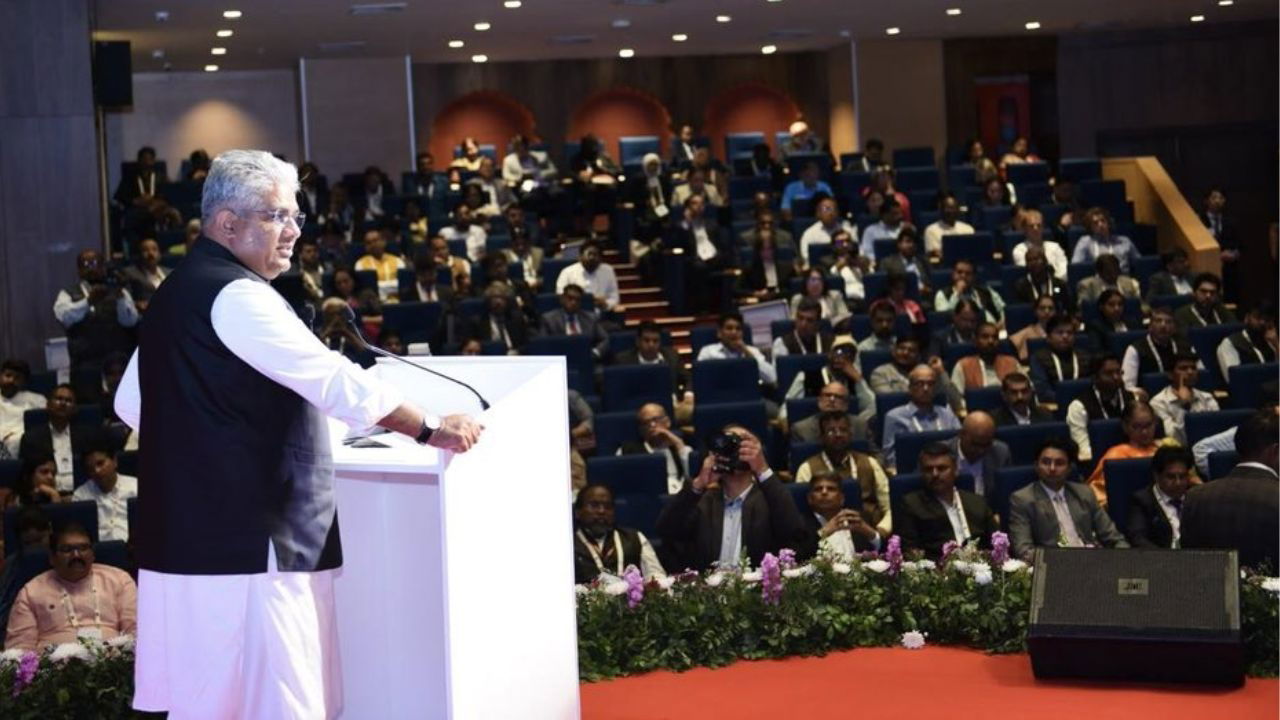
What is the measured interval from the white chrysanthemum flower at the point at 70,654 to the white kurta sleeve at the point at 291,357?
1.72 meters

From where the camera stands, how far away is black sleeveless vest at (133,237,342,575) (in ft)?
10.3

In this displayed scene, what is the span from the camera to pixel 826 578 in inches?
196

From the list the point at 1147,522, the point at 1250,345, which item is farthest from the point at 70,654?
the point at 1250,345

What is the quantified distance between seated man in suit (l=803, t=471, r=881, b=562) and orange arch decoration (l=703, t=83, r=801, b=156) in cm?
1565

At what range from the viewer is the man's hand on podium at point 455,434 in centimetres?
317

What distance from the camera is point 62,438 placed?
9430 mm

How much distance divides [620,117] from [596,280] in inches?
400

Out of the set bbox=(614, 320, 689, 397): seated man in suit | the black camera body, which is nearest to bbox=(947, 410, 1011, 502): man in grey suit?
the black camera body

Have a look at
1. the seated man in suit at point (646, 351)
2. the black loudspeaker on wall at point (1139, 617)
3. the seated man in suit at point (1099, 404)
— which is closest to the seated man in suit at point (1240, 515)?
the black loudspeaker on wall at point (1139, 617)

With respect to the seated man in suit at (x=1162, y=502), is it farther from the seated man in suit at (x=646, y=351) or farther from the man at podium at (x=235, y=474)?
the man at podium at (x=235, y=474)

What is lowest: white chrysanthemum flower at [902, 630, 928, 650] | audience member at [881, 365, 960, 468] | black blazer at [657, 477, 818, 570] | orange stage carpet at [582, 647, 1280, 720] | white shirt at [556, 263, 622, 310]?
orange stage carpet at [582, 647, 1280, 720]

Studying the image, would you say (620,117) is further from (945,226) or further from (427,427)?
(427,427)

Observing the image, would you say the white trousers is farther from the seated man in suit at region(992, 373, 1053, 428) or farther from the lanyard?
the seated man in suit at region(992, 373, 1053, 428)

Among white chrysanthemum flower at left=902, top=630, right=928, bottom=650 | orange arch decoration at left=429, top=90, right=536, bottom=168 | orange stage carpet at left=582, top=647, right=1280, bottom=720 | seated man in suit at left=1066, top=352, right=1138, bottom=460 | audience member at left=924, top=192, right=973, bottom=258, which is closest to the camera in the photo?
orange stage carpet at left=582, top=647, right=1280, bottom=720
